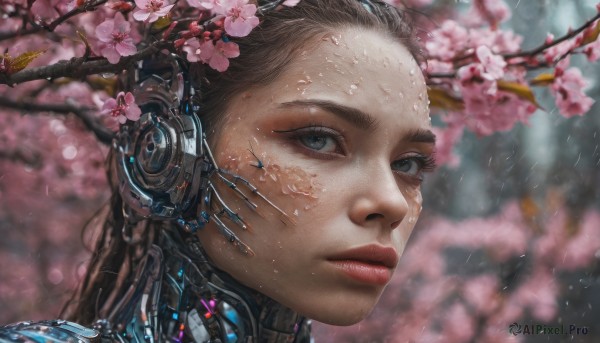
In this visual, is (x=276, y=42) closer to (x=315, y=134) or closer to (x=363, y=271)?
(x=315, y=134)

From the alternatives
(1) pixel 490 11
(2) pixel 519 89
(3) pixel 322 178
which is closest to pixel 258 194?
(3) pixel 322 178

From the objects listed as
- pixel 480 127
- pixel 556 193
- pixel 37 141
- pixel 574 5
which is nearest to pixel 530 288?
pixel 556 193

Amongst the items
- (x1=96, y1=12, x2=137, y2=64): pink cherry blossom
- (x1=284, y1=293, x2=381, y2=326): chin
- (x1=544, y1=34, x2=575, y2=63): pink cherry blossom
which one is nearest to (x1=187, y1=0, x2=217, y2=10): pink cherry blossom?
(x1=96, y1=12, x2=137, y2=64): pink cherry blossom

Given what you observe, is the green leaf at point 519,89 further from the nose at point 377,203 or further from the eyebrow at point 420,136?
the nose at point 377,203

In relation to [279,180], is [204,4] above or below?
above

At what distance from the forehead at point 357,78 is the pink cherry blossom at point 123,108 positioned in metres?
0.28

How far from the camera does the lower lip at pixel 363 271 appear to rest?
1.33 metres

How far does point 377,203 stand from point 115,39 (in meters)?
0.58

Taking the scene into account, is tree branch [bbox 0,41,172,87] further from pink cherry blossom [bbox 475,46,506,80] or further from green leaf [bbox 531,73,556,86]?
green leaf [bbox 531,73,556,86]

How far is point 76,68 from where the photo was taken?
1308 millimetres

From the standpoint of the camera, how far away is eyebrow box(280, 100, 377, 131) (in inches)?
54.0

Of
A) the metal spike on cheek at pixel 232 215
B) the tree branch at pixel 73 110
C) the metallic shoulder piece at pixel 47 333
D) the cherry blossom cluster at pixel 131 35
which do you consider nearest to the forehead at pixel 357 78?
the cherry blossom cluster at pixel 131 35

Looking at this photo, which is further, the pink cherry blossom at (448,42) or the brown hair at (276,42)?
the pink cherry blossom at (448,42)

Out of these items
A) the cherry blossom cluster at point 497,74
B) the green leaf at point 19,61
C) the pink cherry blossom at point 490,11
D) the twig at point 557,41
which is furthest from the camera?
the pink cherry blossom at point 490,11
